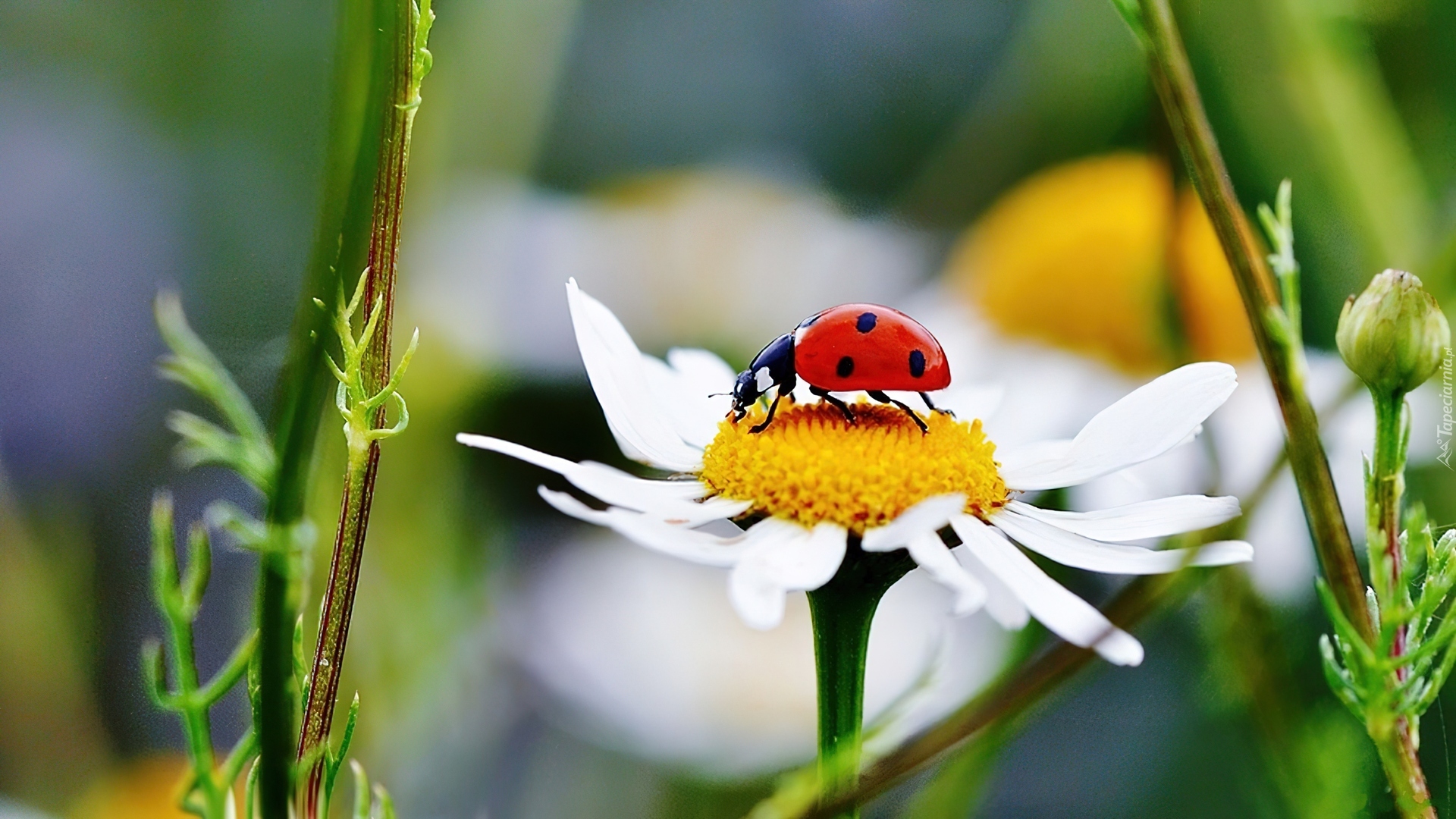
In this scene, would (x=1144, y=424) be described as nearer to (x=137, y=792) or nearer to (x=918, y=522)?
(x=918, y=522)

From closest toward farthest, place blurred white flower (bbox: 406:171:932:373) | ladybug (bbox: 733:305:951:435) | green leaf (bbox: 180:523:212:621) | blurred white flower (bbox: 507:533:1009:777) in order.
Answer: green leaf (bbox: 180:523:212:621), ladybug (bbox: 733:305:951:435), blurred white flower (bbox: 507:533:1009:777), blurred white flower (bbox: 406:171:932:373)

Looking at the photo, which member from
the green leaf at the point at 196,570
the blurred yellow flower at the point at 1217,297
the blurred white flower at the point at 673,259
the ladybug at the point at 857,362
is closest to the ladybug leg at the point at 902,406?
the ladybug at the point at 857,362

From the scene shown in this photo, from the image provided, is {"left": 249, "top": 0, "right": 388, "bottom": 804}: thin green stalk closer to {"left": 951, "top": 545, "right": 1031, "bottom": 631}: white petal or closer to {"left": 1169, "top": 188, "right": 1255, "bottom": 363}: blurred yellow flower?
{"left": 951, "top": 545, "right": 1031, "bottom": 631}: white petal

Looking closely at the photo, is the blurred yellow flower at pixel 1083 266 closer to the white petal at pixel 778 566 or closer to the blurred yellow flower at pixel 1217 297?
the blurred yellow flower at pixel 1217 297

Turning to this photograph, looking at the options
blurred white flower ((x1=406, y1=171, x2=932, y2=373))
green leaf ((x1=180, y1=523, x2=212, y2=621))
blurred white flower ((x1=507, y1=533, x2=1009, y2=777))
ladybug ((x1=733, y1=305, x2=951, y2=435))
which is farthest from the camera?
blurred white flower ((x1=406, y1=171, x2=932, y2=373))

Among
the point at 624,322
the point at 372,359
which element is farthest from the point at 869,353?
the point at 624,322

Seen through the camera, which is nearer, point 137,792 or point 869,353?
point 869,353

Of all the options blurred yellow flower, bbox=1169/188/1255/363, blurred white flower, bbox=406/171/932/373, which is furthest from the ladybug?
blurred white flower, bbox=406/171/932/373
